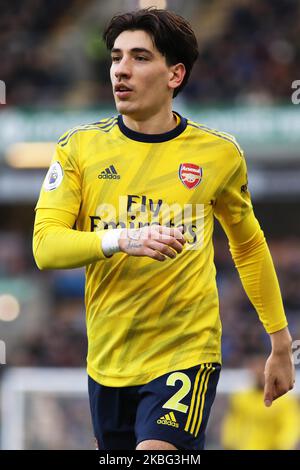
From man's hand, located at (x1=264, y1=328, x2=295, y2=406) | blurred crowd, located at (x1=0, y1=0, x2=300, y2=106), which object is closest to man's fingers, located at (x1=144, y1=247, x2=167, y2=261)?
man's hand, located at (x1=264, y1=328, x2=295, y2=406)

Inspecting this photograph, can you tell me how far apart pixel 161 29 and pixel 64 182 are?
84 cm

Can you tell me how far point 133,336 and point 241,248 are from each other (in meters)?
0.78

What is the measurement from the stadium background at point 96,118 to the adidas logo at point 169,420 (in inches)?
484

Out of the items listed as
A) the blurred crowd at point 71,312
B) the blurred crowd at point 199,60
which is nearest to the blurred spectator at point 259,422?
the blurred crowd at point 71,312

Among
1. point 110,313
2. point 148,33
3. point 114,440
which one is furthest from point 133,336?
point 148,33

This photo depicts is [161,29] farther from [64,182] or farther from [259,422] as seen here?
[259,422]

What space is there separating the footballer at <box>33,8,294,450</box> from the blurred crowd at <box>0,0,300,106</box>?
1605cm

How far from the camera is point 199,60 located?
2181cm

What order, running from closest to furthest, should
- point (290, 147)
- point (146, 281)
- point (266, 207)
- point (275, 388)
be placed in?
point (146, 281) → point (275, 388) → point (290, 147) → point (266, 207)

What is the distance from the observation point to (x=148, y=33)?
4672 mm

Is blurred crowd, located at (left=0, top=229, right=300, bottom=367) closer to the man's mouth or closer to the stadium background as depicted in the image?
the stadium background

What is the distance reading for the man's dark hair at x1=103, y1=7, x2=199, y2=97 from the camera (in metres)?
4.66

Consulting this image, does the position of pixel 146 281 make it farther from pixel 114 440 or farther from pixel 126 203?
pixel 114 440

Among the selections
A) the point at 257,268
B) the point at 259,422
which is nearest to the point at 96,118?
the point at 259,422
